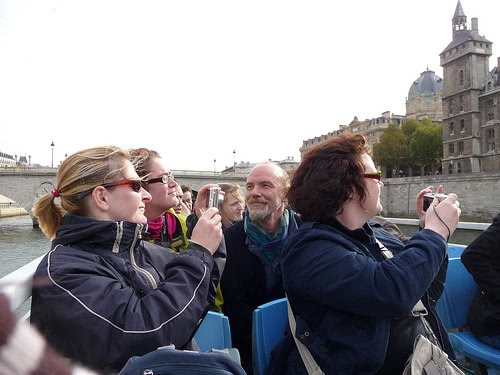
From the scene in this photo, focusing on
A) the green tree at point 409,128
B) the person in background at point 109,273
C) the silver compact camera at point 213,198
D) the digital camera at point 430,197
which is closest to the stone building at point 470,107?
the green tree at point 409,128

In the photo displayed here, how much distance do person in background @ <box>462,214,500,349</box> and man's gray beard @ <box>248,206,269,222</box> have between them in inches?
48.7

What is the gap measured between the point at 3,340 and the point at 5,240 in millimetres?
28087

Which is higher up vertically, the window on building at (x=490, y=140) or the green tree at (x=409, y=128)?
the green tree at (x=409, y=128)

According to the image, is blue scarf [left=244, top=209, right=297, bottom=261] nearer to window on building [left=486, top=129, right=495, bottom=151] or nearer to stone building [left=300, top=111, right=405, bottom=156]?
window on building [left=486, top=129, right=495, bottom=151]

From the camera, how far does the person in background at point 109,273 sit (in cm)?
123

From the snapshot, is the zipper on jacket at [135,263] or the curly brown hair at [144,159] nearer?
the zipper on jacket at [135,263]

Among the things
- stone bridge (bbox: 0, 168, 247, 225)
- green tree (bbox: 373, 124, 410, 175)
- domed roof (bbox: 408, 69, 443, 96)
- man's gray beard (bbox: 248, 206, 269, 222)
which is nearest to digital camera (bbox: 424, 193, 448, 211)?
man's gray beard (bbox: 248, 206, 269, 222)

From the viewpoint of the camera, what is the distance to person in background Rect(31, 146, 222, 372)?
1.23m

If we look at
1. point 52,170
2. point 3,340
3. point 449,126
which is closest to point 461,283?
point 3,340

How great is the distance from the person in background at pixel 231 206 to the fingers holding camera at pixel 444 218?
2587 millimetres

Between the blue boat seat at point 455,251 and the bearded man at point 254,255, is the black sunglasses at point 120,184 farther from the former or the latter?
the blue boat seat at point 455,251

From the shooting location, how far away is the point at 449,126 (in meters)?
40.4

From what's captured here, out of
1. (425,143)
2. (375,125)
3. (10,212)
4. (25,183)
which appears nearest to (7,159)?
(10,212)

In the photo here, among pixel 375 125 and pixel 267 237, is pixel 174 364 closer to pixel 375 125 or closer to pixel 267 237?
pixel 267 237
